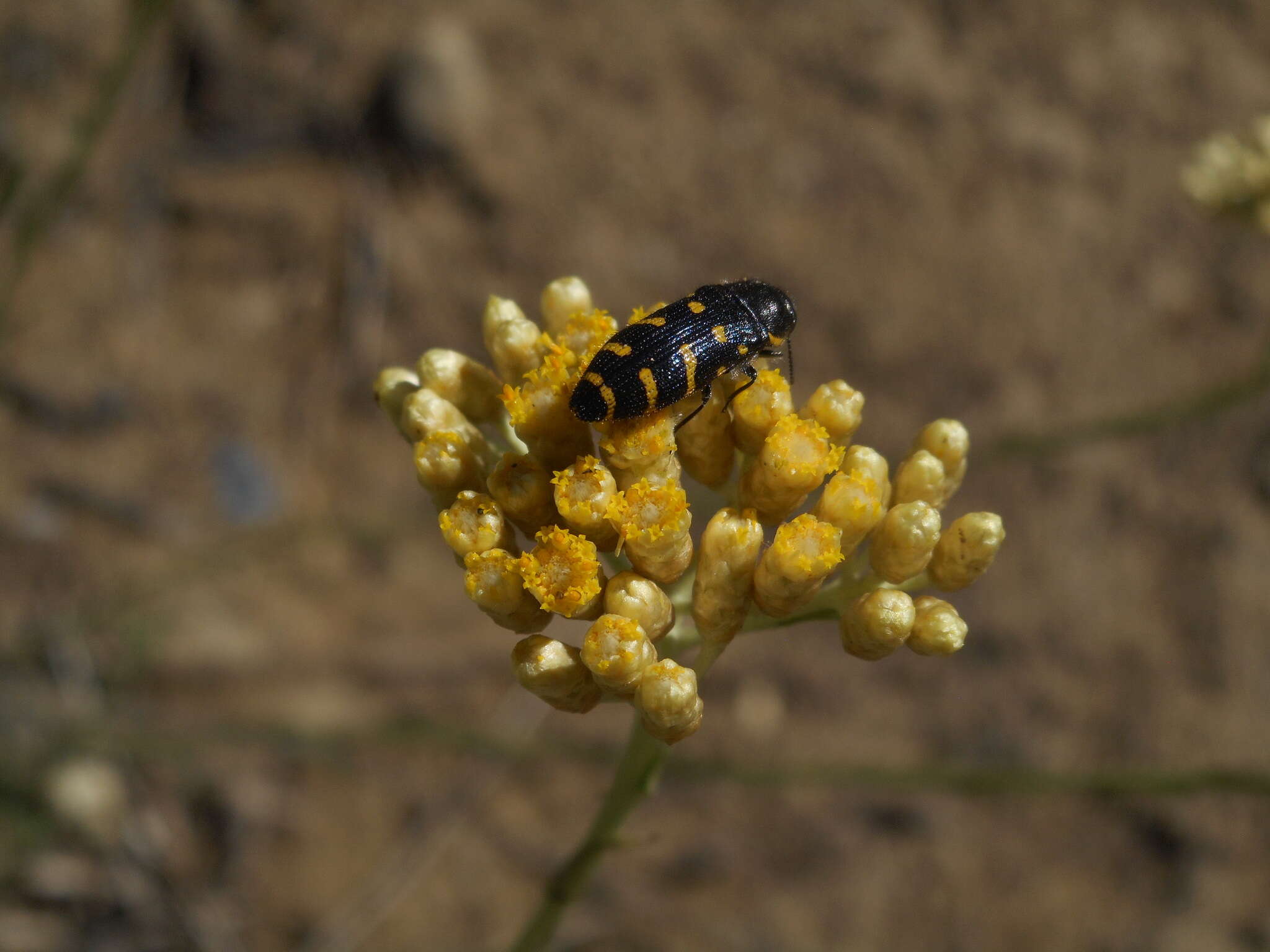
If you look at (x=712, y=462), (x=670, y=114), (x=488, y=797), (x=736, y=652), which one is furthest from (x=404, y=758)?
(x=670, y=114)

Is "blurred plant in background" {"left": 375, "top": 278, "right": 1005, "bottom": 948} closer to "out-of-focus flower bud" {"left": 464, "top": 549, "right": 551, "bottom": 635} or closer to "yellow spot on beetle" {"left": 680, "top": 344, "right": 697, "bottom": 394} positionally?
"out-of-focus flower bud" {"left": 464, "top": 549, "right": 551, "bottom": 635}

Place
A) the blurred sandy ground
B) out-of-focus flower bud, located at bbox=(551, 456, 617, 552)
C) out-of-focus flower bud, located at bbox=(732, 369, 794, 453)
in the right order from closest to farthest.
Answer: out-of-focus flower bud, located at bbox=(551, 456, 617, 552) < out-of-focus flower bud, located at bbox=(732, 369, 794, 453) < the blurred sandy ground

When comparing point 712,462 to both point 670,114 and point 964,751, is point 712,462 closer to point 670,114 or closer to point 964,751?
point 964,751

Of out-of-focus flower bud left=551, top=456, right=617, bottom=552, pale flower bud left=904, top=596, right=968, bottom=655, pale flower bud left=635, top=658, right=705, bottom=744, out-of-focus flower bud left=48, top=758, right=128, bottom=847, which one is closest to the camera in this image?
pale flower bud left=635, top=658, right=705, bottom=744

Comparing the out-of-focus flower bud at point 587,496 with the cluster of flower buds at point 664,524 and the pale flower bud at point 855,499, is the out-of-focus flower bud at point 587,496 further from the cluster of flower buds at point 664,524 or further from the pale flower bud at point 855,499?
the pale flower bud at point 855,499

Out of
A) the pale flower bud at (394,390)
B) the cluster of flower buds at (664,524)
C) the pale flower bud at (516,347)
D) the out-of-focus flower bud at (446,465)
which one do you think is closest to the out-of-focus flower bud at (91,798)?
the pale flower bud at (394,390)

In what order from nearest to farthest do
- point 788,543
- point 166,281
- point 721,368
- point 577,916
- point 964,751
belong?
point 788,543
point 721,368
point 577,916
point 964,751
point 166,281

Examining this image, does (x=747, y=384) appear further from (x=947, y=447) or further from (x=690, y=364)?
(x=947, y=447)

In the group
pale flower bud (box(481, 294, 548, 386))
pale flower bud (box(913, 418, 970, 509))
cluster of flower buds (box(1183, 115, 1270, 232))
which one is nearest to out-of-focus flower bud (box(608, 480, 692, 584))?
pale flower bud (box(481, 294, 548, 386))
